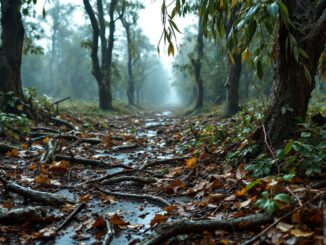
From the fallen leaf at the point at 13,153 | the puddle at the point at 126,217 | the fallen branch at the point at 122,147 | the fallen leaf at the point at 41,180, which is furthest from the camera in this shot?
the fallen branch at the point at 122,147

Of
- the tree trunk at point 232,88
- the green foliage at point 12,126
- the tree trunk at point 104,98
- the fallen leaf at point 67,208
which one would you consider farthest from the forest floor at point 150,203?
the tree trunk at point 104,98

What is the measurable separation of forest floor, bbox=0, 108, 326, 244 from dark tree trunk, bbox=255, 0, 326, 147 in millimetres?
760

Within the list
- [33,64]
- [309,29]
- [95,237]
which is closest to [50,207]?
[95,237]

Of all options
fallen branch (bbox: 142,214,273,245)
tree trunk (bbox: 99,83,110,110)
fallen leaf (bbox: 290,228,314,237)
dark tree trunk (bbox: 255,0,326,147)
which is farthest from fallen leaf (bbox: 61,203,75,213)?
tree trunk (bbox: 99,83,110,110)

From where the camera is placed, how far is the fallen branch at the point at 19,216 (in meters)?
3.28

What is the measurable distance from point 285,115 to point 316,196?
1828 millimetres

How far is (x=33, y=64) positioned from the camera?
161 ft

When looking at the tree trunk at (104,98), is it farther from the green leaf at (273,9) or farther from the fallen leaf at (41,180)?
the green leaf at (273,9)

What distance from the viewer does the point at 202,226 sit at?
2.93 meters

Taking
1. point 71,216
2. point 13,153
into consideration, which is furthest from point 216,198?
point 13,153

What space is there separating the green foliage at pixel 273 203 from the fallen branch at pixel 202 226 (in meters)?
0.08

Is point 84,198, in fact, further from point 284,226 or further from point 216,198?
point 284,226

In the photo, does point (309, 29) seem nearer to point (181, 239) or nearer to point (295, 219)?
point (295, 219)

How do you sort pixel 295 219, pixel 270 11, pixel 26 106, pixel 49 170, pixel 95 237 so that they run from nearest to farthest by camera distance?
pixel 270 11
pixel 295 219
pixel 95 237
pixel 49 170
pixel 26 106
